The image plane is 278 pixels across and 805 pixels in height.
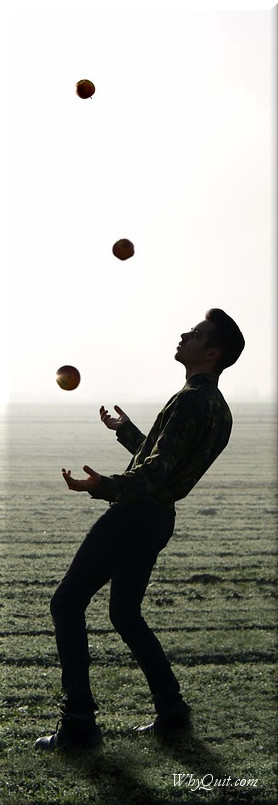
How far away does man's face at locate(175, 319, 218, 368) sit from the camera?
4656 mm

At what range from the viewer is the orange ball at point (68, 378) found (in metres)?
5.08

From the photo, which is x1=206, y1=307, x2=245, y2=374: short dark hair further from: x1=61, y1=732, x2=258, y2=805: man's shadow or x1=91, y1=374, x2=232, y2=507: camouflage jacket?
x1=61, y1=732, x2=258, y2=805: man's shadow

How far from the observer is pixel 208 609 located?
26.1 feet

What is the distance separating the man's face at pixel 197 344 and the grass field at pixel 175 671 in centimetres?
187

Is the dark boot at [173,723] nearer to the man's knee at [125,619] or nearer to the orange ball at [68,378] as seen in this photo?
the man's knee at [125,619]

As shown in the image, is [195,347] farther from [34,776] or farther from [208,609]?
[208,609]

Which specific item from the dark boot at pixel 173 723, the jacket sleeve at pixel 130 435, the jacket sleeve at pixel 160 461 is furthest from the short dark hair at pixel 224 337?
the dark boot at pixel 173 723

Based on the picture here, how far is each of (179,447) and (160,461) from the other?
13cm

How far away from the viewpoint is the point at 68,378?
5125mm

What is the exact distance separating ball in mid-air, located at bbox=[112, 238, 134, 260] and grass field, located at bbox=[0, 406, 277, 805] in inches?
96.4

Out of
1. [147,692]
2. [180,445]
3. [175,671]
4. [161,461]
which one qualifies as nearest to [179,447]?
[180,445]

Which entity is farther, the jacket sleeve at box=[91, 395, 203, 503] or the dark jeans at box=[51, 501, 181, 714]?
the dark jeans at box=[51, 501, 181, 714]

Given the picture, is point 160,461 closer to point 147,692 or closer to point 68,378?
point 68,378

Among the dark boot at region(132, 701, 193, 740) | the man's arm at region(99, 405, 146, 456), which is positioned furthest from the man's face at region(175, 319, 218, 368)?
the dark boot at region(132, 701, 193, 740)
